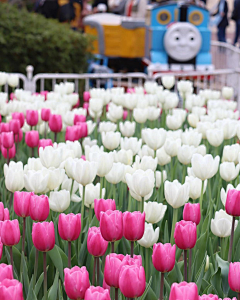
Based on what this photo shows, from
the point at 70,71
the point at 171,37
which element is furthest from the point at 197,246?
the point at 171,37

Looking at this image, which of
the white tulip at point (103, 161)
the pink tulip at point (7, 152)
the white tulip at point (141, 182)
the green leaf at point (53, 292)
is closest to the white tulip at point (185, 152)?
the white tulip at point (103, 161)

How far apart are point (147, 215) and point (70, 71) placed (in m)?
6.91

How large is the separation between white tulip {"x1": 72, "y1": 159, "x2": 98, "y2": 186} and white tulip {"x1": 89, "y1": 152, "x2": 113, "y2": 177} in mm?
127

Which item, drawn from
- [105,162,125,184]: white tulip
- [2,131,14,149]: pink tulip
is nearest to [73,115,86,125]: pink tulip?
[2,131,14,149]: pink tulip

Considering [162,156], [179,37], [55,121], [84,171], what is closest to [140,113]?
[55,121]

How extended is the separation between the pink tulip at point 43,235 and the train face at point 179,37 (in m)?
9.07

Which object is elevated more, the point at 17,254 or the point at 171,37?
the point at 171,37

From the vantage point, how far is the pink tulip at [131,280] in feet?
3.94

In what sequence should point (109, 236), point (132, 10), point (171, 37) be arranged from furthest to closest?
point (132, 10) < point (171, 37) < point (109, 236)

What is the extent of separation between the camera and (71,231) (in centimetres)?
158

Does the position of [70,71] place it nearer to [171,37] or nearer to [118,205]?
[171,37]

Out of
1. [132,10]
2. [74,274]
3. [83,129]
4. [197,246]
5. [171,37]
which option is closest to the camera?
[74,274]

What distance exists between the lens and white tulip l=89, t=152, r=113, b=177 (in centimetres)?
204

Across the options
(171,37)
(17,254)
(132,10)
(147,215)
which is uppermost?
(132,10)
